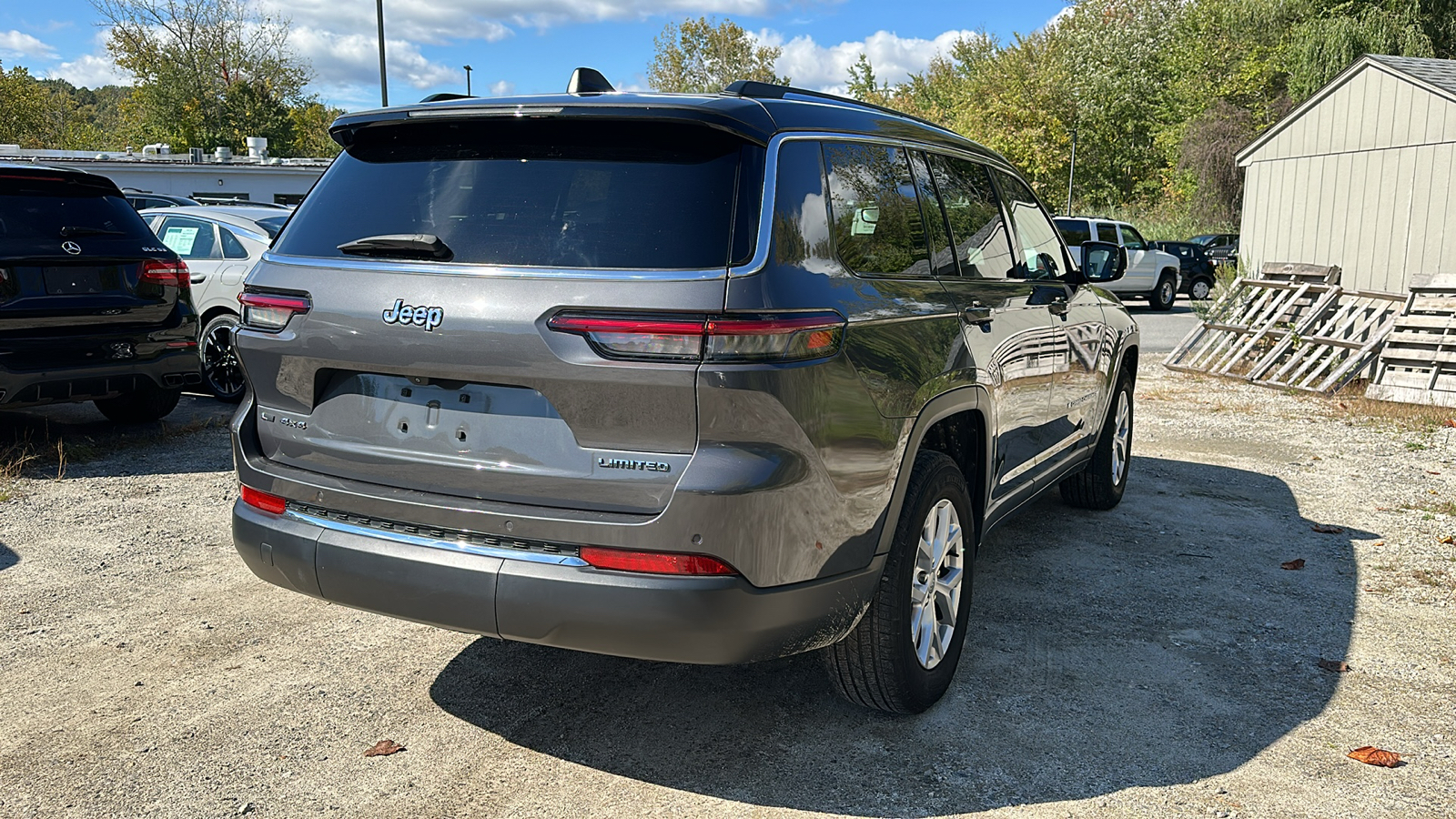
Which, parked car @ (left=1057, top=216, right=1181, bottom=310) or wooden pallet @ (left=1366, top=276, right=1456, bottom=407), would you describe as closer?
wooden pallet @ (left=1366, top=276, right=1456, bottom=407)

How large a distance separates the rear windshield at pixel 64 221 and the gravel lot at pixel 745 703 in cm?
195

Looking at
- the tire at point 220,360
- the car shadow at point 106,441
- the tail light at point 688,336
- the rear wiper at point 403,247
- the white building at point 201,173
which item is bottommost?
the car shadow at point 106,441

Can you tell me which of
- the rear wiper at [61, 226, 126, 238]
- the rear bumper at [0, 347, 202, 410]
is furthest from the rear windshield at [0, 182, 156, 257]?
the rear bumper at [0, 347, 202, 410]

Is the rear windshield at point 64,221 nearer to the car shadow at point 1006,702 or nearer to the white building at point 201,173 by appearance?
the car shadow at point 1006,702

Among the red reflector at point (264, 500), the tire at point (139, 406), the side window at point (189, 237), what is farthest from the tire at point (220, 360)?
the red reflector at point (264, 500)

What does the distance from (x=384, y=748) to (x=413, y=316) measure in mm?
1382

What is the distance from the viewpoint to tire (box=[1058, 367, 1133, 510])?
6.20 meters

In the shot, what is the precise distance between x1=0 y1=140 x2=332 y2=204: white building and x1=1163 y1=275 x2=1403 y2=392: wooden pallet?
23512mm

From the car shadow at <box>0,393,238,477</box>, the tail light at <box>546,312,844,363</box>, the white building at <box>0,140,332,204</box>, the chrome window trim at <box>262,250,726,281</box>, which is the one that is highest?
the white building at <box>0,140,332,204</box>

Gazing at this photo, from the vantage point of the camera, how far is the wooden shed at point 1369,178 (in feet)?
42.3

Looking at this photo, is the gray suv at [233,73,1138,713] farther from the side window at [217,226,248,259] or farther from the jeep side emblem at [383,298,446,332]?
the side window at [217,226,248,259]

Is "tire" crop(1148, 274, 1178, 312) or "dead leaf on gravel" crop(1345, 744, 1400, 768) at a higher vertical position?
"tire" crop(1148, 274, 1178, 312)

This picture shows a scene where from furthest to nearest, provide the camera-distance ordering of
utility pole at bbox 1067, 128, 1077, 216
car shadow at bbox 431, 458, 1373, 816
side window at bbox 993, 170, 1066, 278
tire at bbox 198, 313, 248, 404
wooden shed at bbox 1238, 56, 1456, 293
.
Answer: utility pole at bbox 1067, 128, 1077, 216
wooden shed at bbox 1238, 56, 1456, 293
tire at bbox 198, 313, 248, 404
side window at bbox 993, 170, 1066, 278
car shadow at bbox 431, 458, 1373, 816

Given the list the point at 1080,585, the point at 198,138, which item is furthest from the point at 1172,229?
the point at 198,138
